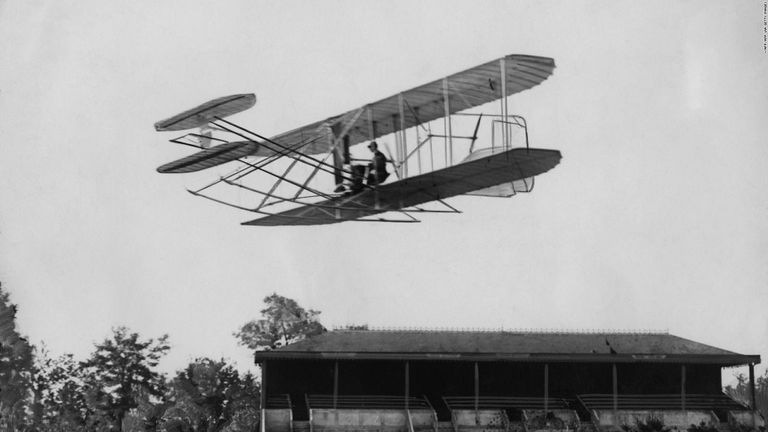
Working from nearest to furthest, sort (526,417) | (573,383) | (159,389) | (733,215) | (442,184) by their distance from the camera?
1. (442,184)
2. (526,417)
3. (573,383)
4. (733,215)
5. (159,389)

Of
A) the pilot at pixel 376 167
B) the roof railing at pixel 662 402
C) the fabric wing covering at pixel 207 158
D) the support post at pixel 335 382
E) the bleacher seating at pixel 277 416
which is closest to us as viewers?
the pilot at pixel 376 167

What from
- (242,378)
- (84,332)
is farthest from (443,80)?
(84,332)

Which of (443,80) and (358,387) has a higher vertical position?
(443,80)

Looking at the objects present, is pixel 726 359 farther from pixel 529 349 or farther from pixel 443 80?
pixel 443 80

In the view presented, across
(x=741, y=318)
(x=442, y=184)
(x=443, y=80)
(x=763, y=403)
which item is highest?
(x=443, y=80)

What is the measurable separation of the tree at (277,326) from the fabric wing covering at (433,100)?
27895 mm

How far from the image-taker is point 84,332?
63.2 metres

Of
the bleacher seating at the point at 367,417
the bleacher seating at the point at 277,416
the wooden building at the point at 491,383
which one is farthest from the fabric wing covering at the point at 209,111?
the bleacher seating at the point at 277,416

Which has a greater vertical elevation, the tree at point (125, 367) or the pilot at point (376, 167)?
the pilot at point (376, 167)

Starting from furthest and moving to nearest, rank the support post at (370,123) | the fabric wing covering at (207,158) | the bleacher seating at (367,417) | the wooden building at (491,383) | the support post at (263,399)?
the wooden building at (491,383), the support post at (263,399), the bleacher seating at (367,417), the support post at (370,123), the fabric wing covering at (207,158)

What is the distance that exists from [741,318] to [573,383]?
11.1m

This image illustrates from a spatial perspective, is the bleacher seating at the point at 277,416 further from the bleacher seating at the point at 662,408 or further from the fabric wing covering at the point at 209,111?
the fabric wing covering at the point at 209,111

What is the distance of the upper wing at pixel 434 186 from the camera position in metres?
29.5

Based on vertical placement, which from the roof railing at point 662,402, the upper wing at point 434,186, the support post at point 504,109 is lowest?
the roof railing at point 662,402
